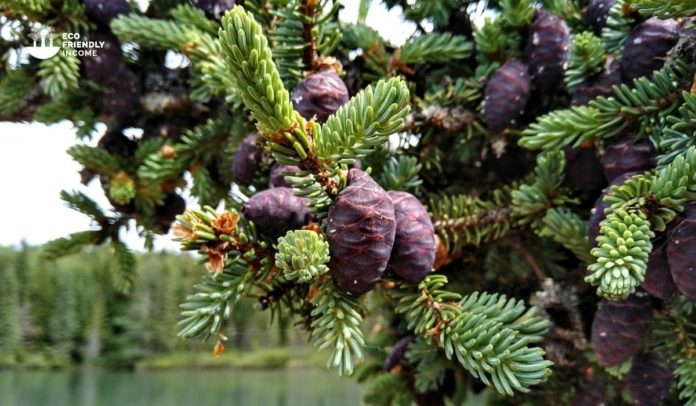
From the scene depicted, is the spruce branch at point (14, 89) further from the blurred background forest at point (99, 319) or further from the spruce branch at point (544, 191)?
the blurred background forest at point (99, 319)

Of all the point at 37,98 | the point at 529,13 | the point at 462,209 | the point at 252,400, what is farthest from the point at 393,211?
the point at 252,400

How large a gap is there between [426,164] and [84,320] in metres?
29.5

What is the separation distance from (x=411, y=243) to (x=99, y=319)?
96.9 feet

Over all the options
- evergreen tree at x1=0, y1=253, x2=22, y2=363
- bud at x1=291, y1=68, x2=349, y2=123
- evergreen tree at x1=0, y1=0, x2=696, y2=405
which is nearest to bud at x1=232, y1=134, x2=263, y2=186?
evergreen tree at x1=0, y1=0, x2=696, y2=405

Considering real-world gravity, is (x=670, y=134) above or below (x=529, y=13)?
below

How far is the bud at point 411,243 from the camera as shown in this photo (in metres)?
0.51

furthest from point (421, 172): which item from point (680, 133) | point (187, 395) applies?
point (187, 395)

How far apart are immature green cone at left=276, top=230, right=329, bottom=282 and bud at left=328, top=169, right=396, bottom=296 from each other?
23 millimetres

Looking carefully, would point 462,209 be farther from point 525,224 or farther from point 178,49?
point 178,49

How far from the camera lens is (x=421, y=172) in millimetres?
842

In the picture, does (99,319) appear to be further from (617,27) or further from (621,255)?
(621,255)

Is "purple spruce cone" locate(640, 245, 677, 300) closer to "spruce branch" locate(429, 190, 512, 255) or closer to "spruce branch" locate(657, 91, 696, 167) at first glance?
"spruce branch" locate(657, 91, 696, 167)

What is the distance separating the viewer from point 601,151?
65cm

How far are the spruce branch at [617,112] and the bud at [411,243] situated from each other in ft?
0.57
